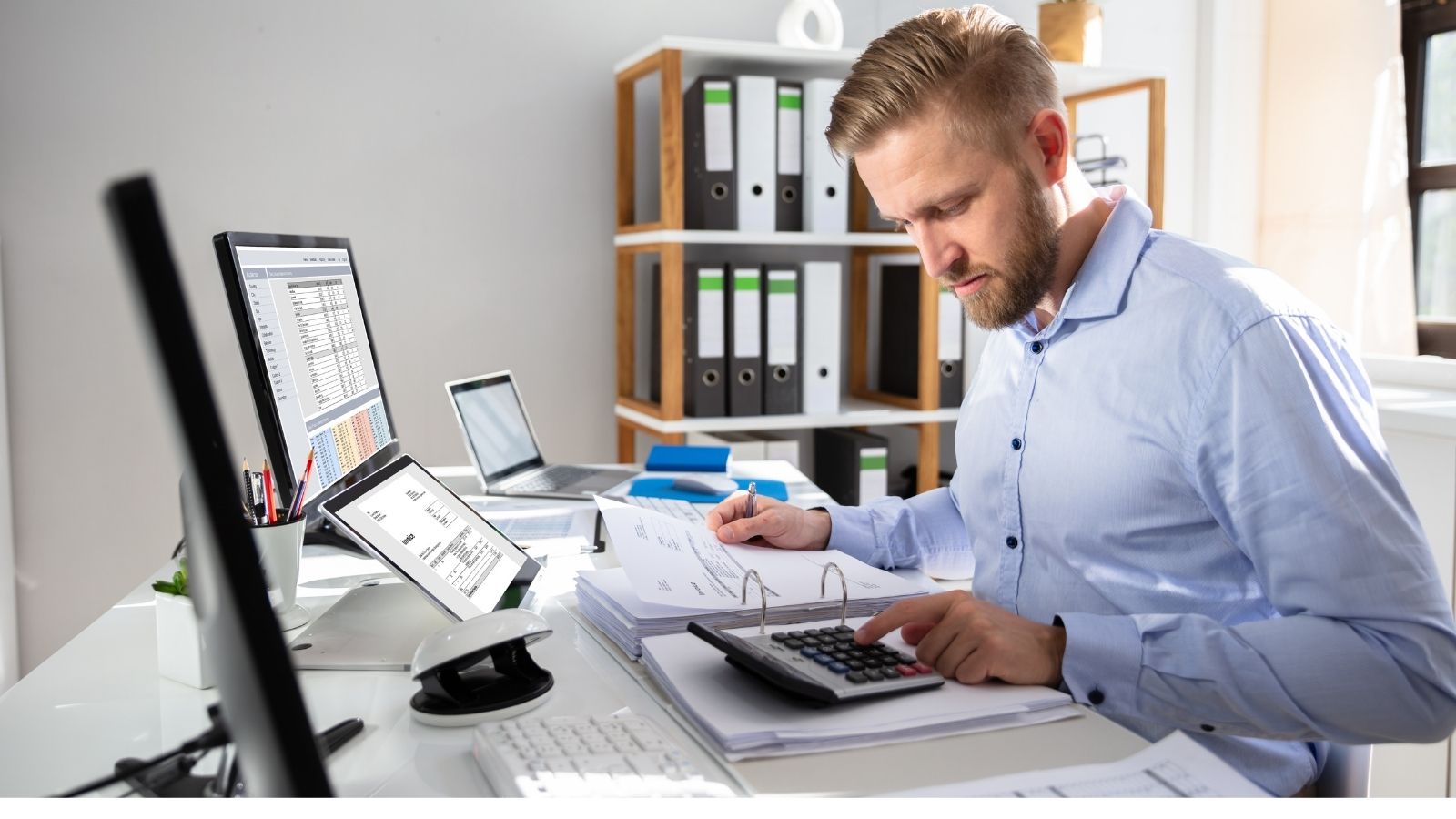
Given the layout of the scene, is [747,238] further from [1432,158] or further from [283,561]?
[1432,158]

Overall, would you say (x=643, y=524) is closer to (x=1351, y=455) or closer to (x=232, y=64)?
(x=1351, y=455)

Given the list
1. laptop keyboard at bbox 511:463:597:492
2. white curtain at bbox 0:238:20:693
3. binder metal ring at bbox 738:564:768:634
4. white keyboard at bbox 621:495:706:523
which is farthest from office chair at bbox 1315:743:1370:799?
white curtain at bbox 0:238:20:693

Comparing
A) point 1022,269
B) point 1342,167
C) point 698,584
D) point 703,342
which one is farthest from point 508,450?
point 1342,167

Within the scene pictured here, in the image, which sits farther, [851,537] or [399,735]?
[851,537]

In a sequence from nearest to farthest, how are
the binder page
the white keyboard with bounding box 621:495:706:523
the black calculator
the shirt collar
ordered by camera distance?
1. the binder page
2. the black calculator
3. the shirt collar
4. the white keyboard with bounding box 621:495:706:523

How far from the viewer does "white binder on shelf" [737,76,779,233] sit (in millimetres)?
2205

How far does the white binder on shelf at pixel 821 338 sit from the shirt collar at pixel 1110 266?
1165 millimetres

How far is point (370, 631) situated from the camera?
39.8 inches

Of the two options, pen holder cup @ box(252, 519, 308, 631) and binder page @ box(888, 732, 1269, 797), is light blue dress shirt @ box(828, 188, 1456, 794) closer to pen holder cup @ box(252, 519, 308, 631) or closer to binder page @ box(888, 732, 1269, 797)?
binder page @ box(888, 732, 1269, 797)

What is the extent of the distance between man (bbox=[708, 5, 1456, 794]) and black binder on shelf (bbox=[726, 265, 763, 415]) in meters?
0.94

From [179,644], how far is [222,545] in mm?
622

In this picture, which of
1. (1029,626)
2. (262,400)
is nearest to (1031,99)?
(1029,626)

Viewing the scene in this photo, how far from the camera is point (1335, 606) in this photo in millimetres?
848

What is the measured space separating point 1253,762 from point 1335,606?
187 millimetres
